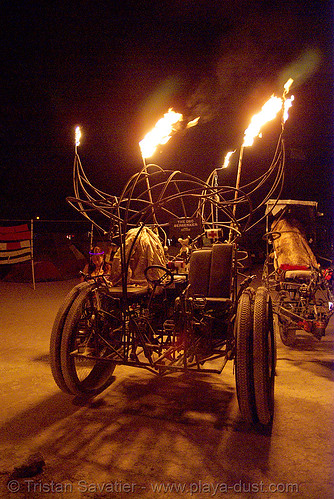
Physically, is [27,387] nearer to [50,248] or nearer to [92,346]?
[92,346]

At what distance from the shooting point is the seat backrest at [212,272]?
4512 mm

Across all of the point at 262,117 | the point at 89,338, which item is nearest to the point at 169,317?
the point at 89,338

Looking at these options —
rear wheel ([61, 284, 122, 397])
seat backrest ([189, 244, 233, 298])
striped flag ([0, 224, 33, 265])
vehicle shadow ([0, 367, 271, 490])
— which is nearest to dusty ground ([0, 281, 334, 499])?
vehicle shadow ([0, 367, 271, 490])

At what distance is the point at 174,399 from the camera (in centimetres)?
444

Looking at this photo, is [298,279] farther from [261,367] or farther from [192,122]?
[261,367]

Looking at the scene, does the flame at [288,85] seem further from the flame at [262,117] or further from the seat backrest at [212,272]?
the seat backrest at [212,272]

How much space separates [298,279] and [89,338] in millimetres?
4714

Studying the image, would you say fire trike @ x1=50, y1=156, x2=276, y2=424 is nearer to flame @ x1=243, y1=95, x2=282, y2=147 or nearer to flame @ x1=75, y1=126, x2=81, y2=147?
flame @ x1=75, y1=126, x2=81, y2=147

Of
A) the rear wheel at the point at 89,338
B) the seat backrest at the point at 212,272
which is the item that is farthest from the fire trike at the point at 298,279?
the rear wheel at the point at 89,338

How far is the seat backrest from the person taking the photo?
451 centimetres

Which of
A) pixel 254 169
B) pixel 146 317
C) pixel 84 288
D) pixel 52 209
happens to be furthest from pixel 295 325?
pixel 52 209

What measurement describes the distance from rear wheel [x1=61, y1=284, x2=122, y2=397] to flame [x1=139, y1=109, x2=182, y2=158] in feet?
7.17

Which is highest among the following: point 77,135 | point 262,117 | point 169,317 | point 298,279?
point 262,117

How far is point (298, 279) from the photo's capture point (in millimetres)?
7375
